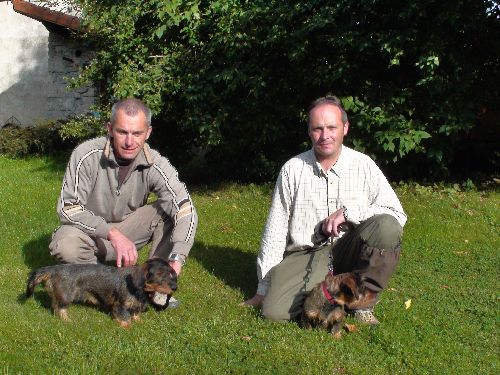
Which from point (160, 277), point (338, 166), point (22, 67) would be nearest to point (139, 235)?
point (160, 277)

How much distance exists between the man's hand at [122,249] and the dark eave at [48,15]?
506 inches

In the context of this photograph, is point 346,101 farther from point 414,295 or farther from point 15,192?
point 15,192

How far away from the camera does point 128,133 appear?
5504 mm

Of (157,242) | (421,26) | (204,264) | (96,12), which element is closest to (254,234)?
(204,264)

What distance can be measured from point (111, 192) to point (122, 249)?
0.65 meters

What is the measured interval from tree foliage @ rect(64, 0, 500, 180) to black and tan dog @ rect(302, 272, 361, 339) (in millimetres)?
5444

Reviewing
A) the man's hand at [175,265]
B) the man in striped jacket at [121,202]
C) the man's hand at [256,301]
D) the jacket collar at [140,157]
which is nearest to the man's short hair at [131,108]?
the man in striped jacket at [121,202]

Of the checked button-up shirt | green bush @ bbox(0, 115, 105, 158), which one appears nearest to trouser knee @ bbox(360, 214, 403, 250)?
the checked button-up shirt

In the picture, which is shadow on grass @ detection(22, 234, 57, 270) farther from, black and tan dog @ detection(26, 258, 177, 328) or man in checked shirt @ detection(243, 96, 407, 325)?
man in checked shirt @ detection(243, 96, 407, 325)

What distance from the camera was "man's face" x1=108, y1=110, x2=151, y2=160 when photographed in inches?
216

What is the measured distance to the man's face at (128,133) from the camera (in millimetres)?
5480

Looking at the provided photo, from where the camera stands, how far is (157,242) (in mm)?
6078

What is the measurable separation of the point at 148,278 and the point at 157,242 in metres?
1.04

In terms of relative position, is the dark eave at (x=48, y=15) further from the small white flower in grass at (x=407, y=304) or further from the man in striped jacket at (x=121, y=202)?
the small white flower in grass at (x=407, y=304)
